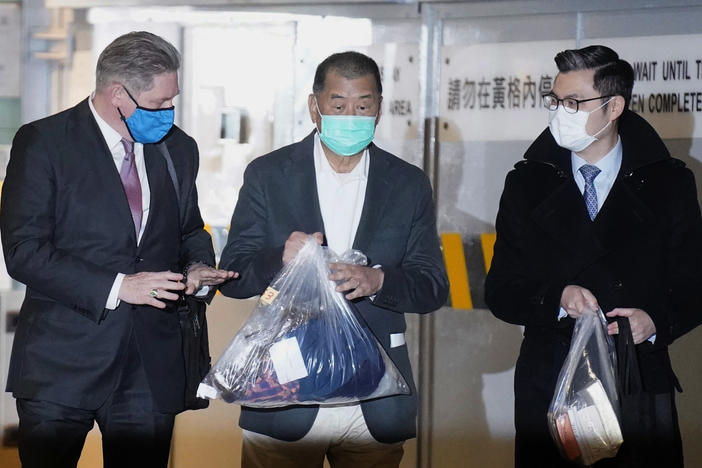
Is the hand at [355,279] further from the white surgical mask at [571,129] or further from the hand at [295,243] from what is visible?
the white surgical mask at [571,129]

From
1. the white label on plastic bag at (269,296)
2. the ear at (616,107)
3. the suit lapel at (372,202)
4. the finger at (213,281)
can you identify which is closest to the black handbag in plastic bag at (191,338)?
the finger at (213,281)

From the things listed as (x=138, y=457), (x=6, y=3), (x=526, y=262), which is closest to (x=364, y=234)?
(x=526, y=262)

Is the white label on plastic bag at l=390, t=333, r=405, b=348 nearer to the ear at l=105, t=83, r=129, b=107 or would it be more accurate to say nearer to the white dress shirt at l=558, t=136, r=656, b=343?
the white dress shirt at l=558, t=136, r=656, b=343

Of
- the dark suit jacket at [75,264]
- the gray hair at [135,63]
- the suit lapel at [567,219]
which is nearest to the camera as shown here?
the dark suit jacket at [75,264]

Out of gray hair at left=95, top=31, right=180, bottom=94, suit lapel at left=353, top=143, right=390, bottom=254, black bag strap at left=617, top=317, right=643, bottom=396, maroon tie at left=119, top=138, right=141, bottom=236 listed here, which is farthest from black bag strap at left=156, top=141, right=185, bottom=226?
black bag strap at left=617, top=317, right=643, bottom=396

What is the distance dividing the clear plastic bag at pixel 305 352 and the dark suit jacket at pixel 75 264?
0.28 m

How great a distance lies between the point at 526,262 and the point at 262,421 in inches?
37.1

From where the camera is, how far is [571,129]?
10.9 feet

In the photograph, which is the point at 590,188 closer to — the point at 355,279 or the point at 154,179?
the point at 355,279

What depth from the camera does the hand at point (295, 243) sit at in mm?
3049

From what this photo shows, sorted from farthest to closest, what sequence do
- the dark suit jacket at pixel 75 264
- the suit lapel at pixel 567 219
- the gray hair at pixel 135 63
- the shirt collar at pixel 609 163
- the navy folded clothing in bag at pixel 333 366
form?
the shirt collar at pixel 609 163 < the suit lapel at pixel 567 219 < the gray hair at pixel 135 63 < the dark suit jacket at pixel 75 264 < the navy folded clothing in bag at pixel 333 366

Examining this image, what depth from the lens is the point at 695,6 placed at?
436 cm

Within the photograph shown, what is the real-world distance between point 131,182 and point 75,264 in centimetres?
32

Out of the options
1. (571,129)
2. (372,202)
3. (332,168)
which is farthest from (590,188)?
(332,168)
